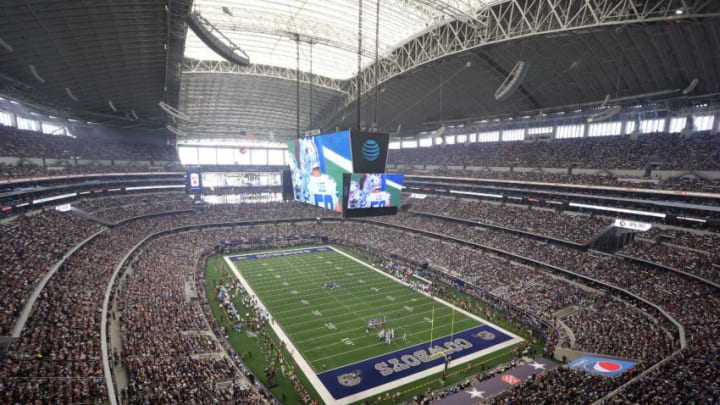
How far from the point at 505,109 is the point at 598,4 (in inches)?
919

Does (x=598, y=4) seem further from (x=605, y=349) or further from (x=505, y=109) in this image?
(x=505, y=109)

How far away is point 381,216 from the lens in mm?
32906

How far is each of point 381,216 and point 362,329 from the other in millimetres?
10175

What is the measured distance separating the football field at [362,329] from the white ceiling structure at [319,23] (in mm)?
22509

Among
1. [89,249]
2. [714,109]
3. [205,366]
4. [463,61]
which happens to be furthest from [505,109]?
[89,249]

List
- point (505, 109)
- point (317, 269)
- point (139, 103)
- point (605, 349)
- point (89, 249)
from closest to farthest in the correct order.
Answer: point (605, 349)
point (89, 249)
point (139, 103)
point (317, 269)
point (505, 109)

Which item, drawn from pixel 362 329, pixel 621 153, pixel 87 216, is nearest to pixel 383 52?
pixel 621 153

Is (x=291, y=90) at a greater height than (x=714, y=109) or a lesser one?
greater

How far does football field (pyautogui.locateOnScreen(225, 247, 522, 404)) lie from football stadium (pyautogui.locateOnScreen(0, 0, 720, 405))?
23 centimetres

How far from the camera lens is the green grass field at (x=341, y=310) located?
24562 mm

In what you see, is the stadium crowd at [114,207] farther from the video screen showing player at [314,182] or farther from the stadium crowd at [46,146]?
the video screen showing player at [314,182]

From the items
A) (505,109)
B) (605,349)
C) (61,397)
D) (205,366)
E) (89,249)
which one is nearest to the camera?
(61,397)

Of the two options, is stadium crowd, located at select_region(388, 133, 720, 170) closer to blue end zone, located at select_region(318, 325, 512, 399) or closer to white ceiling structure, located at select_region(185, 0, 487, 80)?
white ceiling structure, located at select_region(185, 0, 487, 80)

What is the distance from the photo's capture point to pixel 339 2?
30297mm
